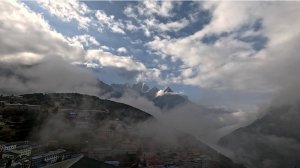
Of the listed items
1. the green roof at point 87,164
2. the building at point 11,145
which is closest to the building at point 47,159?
the building at point 11,145

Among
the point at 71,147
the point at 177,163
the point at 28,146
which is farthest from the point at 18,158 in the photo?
the point at 177,163

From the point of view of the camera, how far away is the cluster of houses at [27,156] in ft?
433

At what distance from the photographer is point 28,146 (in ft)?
549

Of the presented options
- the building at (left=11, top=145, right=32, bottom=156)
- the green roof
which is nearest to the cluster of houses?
the building at (left=11, top=145, right=32, bottom=156)

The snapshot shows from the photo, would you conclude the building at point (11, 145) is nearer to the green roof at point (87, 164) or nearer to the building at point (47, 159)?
the building at point (47, 159)

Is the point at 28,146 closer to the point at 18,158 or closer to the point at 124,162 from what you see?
the point at 18,158

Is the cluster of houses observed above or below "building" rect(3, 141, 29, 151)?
below

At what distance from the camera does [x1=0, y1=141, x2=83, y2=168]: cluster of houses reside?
132m

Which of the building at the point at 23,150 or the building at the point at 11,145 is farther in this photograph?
the building at the point at 11,145

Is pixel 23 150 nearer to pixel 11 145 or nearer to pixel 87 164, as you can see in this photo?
pixel 11 145

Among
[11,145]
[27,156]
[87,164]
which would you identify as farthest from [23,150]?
[87,164]

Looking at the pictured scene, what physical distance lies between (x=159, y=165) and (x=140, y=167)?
11366 mm

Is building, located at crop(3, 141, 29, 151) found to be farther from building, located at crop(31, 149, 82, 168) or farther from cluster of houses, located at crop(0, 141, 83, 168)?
building, located at crop(31, 149, 82, 168)

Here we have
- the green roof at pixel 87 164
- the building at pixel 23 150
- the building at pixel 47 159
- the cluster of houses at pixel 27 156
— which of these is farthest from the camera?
the building at pixel 23 150
